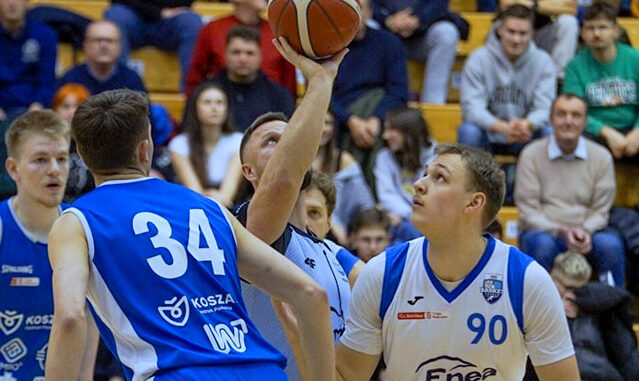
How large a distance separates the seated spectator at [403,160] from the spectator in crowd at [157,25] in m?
2.08

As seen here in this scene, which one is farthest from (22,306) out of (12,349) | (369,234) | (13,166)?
(369,234)

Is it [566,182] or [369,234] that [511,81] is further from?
[369,234]

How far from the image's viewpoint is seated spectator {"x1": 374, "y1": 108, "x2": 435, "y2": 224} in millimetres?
8352

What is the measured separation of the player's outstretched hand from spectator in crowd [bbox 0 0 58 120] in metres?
5.55

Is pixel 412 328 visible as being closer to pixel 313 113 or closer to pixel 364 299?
pixel 364 299

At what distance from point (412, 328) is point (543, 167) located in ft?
15.3

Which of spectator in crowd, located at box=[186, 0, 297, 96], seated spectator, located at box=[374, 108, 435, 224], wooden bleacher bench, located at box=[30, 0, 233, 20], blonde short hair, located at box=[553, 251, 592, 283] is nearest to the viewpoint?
blonde short hair, located at box=[553, 251, 592, 283]

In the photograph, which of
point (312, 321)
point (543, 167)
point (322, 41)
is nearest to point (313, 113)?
point (322, 41)

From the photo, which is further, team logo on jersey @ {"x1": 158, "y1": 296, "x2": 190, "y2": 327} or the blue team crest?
the blue team crest

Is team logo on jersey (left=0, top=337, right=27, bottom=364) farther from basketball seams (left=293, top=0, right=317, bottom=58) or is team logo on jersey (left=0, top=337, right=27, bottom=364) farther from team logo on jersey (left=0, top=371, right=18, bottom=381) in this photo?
basketball seams (left=293, top=0, right=317, bottom=58)

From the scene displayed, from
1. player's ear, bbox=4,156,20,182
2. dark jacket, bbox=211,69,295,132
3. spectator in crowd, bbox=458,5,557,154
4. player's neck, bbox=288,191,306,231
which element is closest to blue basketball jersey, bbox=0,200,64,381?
player's ear, bbox=4,156,20,182

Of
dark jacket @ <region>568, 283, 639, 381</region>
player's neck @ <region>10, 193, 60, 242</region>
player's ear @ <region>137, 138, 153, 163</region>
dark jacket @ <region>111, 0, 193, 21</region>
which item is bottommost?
dark jacket @ <region>568, 283, 639, 381</region>

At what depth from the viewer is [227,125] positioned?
811cm

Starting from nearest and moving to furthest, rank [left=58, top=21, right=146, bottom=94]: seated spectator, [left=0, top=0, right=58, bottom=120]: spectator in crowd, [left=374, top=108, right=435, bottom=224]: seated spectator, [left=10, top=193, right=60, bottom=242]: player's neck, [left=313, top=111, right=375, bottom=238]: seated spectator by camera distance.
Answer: [left=10, top=193, right=60, bottom=242]: player's neck, [left=313, top=111, right=375, bottom=238]: seated spectator, [left=374, top=108, right=435, bottom=224]: seated spectator, [left=58, top=21, right=146, bottom=94]: seated spectator, [left=0, top=0, right=58, bottom=120]: spectator in crowd
